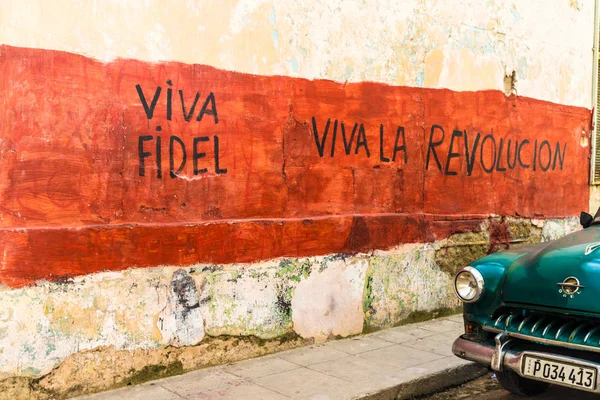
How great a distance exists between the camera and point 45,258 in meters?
3.98

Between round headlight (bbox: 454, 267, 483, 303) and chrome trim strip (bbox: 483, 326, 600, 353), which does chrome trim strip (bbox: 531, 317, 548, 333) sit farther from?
round headlight (bbox: 454, 267, 483, 303)

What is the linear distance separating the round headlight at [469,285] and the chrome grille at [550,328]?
203 millimetres

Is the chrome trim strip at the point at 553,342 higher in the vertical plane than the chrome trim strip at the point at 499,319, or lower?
lower

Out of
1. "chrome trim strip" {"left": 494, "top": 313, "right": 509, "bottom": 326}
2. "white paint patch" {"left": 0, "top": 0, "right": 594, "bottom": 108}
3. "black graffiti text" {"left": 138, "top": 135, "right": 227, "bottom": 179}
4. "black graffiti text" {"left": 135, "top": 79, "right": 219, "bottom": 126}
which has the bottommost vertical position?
"chrome trim strip" {"left": 494, "top": 313, "right": 509, "bottom": 326}

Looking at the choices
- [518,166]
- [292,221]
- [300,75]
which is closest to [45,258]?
[292,221]

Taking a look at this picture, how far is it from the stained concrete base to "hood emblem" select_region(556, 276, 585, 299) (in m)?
1.41

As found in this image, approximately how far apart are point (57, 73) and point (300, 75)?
2084 millimetres

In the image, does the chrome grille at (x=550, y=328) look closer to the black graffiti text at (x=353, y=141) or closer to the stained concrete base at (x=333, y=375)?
the stained concrete base at (x=333, y=375)

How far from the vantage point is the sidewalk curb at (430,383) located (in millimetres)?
4266

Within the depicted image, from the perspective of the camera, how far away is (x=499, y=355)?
3652 mm

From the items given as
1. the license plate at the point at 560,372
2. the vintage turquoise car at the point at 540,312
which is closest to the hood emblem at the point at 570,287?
the vintage turquoise car at the point at 540,312

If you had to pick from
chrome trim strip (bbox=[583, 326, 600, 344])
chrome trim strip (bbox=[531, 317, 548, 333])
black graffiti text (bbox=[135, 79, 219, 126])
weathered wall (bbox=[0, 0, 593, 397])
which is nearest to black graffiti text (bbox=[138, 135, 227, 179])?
weathered wall (bbox=[0, 0, 593, 397])

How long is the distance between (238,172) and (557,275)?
8.31 feet

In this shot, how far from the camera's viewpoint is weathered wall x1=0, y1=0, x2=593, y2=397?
3.99m
